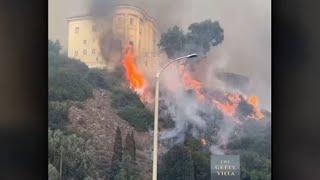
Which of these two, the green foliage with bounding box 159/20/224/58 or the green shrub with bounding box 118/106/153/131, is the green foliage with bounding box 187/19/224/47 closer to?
the green foliage with bounding box 159/20/224/58

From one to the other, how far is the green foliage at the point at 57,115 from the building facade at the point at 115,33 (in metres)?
0.43

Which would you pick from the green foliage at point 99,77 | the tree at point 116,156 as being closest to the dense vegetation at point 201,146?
the tree at point 116,156

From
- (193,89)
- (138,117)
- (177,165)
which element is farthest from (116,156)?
(193,89)

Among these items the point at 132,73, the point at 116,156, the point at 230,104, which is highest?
the point at 132,73

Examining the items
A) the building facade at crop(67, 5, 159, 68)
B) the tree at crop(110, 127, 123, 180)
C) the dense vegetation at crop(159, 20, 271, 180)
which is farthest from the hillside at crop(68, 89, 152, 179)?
the building facade at crop(67, 5, 159, 68)

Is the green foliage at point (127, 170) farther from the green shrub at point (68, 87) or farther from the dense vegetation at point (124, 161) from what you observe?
the green shrub at point (68, 87)

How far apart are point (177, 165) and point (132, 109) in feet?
1.98

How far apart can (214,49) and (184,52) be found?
0.25 m

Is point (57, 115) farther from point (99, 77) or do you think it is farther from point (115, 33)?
point (115, 33)

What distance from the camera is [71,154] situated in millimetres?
3180

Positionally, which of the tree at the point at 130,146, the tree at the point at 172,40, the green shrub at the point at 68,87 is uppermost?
the tree at the point at 172,40

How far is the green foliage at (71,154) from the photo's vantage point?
125 inches

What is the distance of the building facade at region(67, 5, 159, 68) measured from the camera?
317 centimetres
